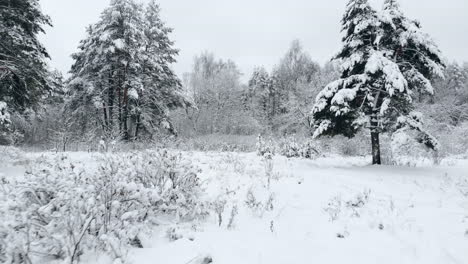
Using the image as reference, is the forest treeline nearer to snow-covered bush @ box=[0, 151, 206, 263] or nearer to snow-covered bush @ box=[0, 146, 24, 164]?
snow-covered bush @ box=[0, 146, 24, 164]

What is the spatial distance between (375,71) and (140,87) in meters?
13.6

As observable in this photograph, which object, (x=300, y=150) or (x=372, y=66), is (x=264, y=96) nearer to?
(x=300, y=150)

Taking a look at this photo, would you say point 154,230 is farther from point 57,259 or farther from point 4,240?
point 4,240

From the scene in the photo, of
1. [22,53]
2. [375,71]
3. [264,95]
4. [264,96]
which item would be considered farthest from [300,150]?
[264,96]

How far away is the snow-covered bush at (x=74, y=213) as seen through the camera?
237 cm

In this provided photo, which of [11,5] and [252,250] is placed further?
[11,5]

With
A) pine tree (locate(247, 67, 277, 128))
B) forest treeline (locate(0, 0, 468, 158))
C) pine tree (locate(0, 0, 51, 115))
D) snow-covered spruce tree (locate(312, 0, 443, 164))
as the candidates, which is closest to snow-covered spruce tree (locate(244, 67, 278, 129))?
pine tree (locate(247, 67, 277, 128))

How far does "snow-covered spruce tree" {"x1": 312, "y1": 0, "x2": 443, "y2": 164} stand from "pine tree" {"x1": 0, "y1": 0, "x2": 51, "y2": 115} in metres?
9.71

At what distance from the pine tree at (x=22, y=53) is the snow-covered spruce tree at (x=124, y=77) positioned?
6.18 m

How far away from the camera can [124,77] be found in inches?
719

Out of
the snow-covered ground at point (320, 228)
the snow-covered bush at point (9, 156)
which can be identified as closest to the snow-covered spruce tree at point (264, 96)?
the snow-covered bush at point (9, 156)

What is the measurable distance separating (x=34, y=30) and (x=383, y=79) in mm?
12686

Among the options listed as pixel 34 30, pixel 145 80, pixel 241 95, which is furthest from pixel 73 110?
pixel 241 95

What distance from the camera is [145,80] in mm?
19328
